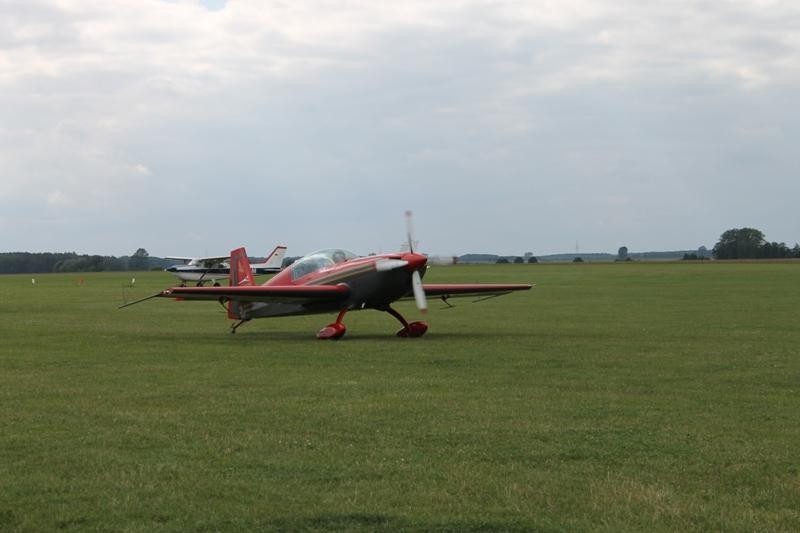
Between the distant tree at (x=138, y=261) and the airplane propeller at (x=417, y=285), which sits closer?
the airplane propeller at (x=417, y=285)

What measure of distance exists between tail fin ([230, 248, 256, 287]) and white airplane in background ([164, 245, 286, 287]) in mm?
50749

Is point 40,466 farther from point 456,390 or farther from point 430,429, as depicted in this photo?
point 456,390

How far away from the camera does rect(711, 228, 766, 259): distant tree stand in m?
169

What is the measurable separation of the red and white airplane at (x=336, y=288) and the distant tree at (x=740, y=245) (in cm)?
15280

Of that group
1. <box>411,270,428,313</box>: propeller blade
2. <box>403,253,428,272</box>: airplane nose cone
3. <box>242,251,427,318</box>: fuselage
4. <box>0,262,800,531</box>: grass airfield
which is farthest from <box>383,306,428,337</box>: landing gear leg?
<box>0,262,800,531</box>: grass airfield

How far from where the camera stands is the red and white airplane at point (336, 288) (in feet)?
66.1

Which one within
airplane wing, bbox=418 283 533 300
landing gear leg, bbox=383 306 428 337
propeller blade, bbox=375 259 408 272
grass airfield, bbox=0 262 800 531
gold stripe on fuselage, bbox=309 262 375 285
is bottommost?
grass airfield, bbox=0 262 800 531

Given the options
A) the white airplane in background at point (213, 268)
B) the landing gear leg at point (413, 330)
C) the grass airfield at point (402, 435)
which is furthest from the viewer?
the white airplane in background at point (213, 268)

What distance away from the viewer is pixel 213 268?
7862 cm

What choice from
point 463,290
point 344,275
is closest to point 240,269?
point 344,275

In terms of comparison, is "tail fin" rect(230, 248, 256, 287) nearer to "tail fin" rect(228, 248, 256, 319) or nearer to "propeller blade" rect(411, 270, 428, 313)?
"tail fin" rect(228, 248, 256, 319)

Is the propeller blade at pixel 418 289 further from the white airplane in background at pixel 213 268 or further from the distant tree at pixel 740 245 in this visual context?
the distant tree at pixel 740 245

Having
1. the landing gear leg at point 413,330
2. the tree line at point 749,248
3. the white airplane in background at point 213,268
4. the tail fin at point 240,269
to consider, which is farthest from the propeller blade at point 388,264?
the tree line at point 749,248

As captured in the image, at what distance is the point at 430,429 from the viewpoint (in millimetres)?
9320
